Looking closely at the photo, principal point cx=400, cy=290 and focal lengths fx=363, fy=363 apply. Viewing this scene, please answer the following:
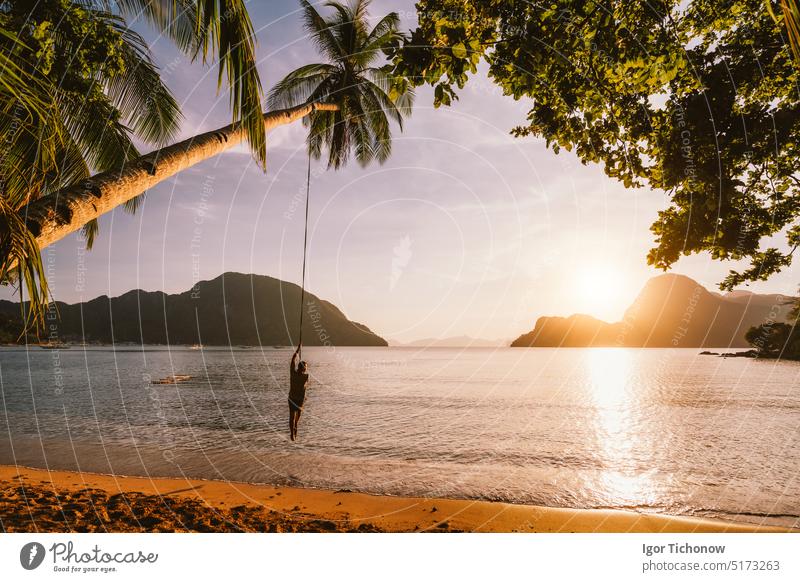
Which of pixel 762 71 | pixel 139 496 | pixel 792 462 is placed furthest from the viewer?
pixel 792 462

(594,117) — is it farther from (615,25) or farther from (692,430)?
(692,430)

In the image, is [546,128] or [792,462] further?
[792,462]

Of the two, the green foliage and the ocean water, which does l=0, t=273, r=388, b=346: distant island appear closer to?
the ocean water

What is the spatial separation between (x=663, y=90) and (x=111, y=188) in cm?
884

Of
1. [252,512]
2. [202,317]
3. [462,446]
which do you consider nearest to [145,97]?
[252,512]

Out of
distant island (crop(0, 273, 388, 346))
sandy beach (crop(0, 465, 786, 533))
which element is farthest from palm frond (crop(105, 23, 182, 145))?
distant island (crop(0, 273, 388, 346))

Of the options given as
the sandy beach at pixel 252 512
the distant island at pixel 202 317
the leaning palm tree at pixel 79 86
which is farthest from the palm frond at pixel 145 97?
the distant island at pixel 202 317

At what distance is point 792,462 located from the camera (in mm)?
13414

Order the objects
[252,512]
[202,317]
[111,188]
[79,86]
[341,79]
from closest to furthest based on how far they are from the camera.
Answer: [111,188] < [79,86] < [252,512] < [341,79] < [202,317]

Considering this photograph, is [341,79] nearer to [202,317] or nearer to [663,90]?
[663,90]

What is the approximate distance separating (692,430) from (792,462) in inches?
230

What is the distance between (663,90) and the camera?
→ 675 centimetres

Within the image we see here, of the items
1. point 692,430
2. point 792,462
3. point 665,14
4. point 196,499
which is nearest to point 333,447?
point 196,499

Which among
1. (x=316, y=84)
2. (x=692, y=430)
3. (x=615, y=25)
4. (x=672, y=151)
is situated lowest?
(x=692, y=430)
